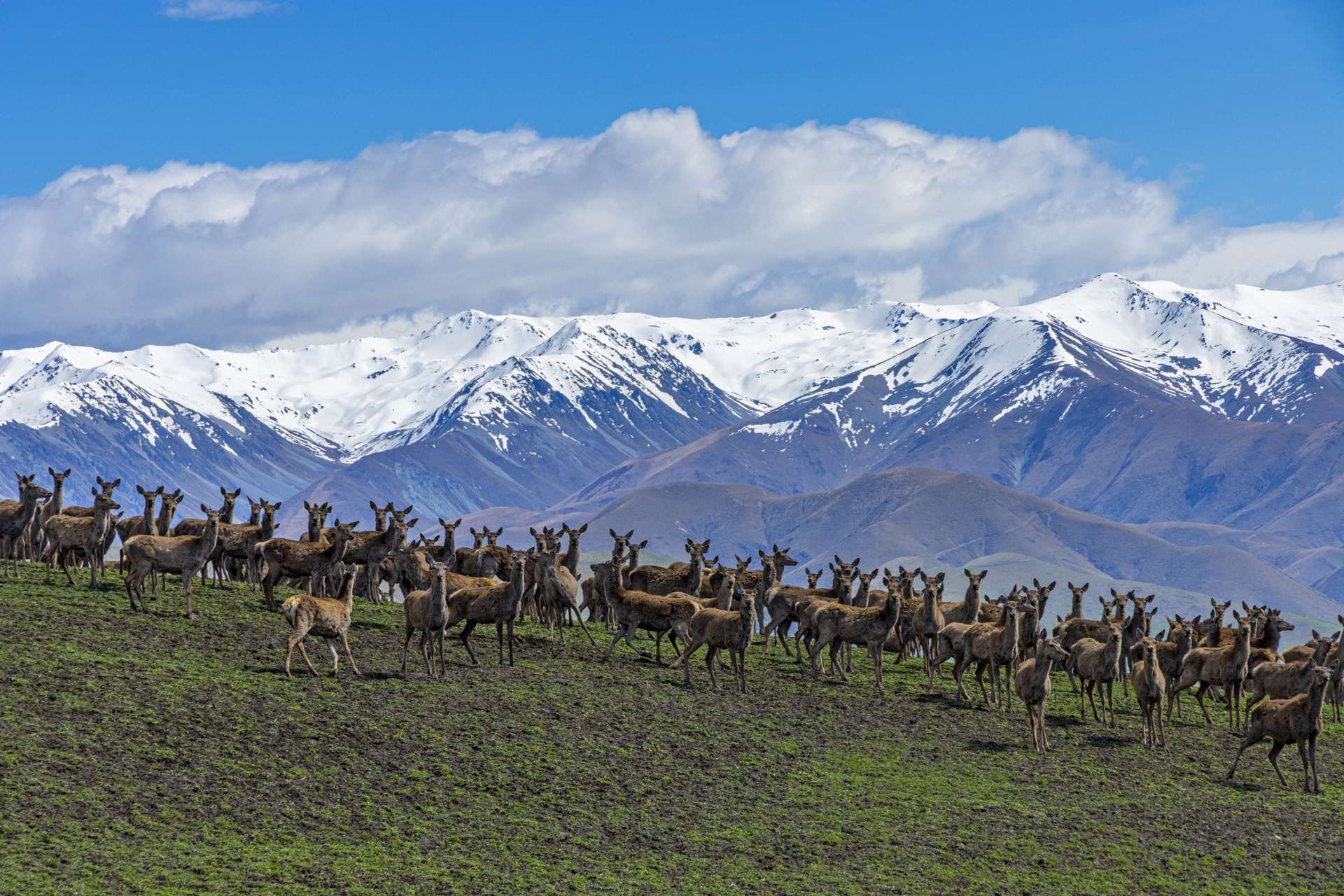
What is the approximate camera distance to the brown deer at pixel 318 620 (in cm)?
3173

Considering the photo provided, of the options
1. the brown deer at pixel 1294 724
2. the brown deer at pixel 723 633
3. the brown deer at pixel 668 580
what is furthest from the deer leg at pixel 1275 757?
the brown deer at pixel 668 580

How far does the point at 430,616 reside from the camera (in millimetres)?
33688

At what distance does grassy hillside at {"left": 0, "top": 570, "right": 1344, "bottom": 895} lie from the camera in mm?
23188

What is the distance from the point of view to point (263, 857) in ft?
74.0

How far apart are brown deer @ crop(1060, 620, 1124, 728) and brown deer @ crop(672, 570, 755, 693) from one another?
316 inches

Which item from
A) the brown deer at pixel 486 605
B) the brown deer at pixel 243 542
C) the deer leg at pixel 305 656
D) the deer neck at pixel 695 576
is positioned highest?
the deer neck at pixel 695 576

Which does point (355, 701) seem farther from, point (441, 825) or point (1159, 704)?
point (1159, 704)

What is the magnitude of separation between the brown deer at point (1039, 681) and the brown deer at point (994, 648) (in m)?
2.37

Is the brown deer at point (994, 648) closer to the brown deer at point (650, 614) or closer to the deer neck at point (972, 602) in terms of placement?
the deer neck at point (972, 602)

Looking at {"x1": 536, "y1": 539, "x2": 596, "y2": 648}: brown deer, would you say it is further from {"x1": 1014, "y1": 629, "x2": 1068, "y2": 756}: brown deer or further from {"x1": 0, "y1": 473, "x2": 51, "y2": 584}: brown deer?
{"x1": 0, "y1": 473, "x2": 51, "y2": 584}: brown deer

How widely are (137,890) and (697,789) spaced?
36.4ft

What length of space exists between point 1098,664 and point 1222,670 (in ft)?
15.6

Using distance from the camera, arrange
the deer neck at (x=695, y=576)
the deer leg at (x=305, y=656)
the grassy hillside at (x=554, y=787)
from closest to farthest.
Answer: the grassy hillside at (x=554, y=787) < the deer leg at (x=305, y=656) < the deer neck at (x=695, y=576)

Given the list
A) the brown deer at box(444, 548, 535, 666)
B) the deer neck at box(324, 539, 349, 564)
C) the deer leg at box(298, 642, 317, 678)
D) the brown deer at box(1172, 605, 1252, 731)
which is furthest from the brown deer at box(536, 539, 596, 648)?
the brown deer at box(1172, 605, 1252, 731)
